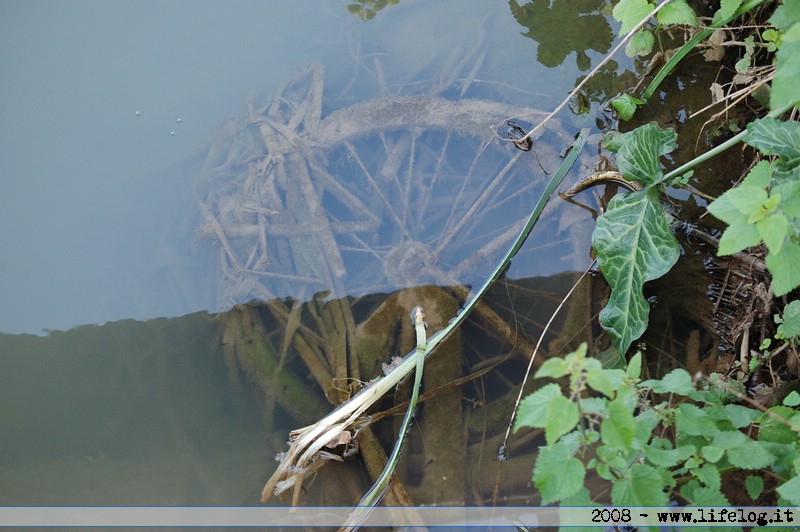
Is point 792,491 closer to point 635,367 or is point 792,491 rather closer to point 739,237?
point 635,367

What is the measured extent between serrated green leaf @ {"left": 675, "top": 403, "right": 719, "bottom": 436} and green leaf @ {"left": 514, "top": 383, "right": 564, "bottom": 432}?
1.31 ft

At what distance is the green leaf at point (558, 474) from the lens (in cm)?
106

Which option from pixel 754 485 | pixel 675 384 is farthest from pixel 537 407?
pixel 754 485

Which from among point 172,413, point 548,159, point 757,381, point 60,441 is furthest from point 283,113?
point 757,381


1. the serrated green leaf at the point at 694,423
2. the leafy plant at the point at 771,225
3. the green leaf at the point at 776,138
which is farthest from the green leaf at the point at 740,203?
the serrated green leaf at the point at 694,423

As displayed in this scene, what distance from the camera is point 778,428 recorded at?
4.34 ft

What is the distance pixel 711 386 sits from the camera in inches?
63.7

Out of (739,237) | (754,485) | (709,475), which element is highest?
(739,237)

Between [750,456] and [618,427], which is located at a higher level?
[618,427]

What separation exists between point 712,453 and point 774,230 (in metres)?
0.49

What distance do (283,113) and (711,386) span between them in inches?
69.9

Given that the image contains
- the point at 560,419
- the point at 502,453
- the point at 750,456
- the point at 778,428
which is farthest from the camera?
the point at 502,453

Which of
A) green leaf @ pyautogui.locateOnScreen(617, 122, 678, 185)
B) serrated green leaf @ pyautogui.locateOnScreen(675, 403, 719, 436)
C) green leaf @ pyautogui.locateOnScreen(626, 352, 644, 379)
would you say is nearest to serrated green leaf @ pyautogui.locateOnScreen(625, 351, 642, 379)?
green leaf @ pyautogui.locateOnScreen(626, 352, 644, 379)

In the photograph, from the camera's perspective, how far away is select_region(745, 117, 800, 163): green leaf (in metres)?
1.32
